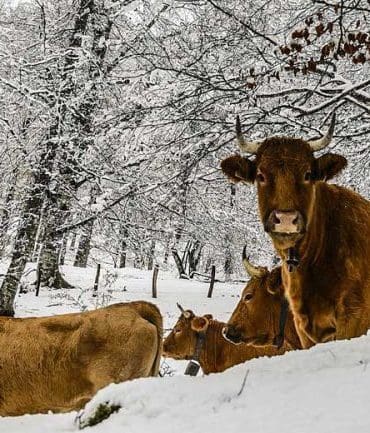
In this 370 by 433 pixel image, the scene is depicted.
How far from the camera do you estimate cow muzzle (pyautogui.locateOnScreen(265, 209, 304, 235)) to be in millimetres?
3701

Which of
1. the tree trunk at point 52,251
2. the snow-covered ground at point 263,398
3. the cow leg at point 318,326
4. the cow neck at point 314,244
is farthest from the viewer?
the tree trunk at point 52,251

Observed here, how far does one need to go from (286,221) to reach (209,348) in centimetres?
429

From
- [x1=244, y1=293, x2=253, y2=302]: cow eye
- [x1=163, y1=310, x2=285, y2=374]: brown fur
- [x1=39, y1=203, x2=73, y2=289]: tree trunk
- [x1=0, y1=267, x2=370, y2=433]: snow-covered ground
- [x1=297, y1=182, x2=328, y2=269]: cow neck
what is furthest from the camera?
[x1=39, y1=203, x2=73, y2=289]: tree trunk

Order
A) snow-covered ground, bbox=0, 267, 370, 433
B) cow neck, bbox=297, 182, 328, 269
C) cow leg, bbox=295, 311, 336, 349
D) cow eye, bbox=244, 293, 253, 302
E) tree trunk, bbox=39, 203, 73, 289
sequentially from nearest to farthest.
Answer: snow-covered ground, bbox=0, 267, 370, 433 < cow leg, bbox=295, 311, 336, 349 < cow neck, bbox=297, 182, 328, 269 < cow eye, bbox=244, 293, 253, 302 < tree trunk, bbox=39, 203, 73, 289

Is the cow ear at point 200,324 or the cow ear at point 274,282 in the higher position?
the cow ear at point 274,282

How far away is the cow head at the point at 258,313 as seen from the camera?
20.3 feet

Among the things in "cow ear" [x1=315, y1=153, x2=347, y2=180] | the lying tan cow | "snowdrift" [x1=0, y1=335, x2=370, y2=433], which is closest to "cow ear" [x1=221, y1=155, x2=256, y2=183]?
"cow ear" [x1=315, y1=153, x2=347, y2=180]

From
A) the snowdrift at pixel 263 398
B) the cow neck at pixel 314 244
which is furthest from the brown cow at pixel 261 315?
the snowdrift at pixel 263 398

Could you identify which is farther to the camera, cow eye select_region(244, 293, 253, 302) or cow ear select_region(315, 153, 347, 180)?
cow eye select_region(244, 293, 253, 302)

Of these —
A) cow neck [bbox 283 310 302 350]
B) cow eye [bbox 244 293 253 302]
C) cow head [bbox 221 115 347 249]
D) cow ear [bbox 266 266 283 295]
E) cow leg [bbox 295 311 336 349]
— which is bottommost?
cow neck [bbox 283 310 302 350]

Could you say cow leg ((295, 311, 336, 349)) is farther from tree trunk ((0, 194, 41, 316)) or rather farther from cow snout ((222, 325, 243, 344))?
tree trunk ((0, 194, 41, 316))

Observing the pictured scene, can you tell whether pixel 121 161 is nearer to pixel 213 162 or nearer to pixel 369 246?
pixel 213 162

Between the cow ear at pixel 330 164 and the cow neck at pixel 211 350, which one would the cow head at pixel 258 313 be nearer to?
the cow neck at pixel 211 350

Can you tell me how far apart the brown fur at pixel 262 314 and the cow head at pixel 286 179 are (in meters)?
2.10
